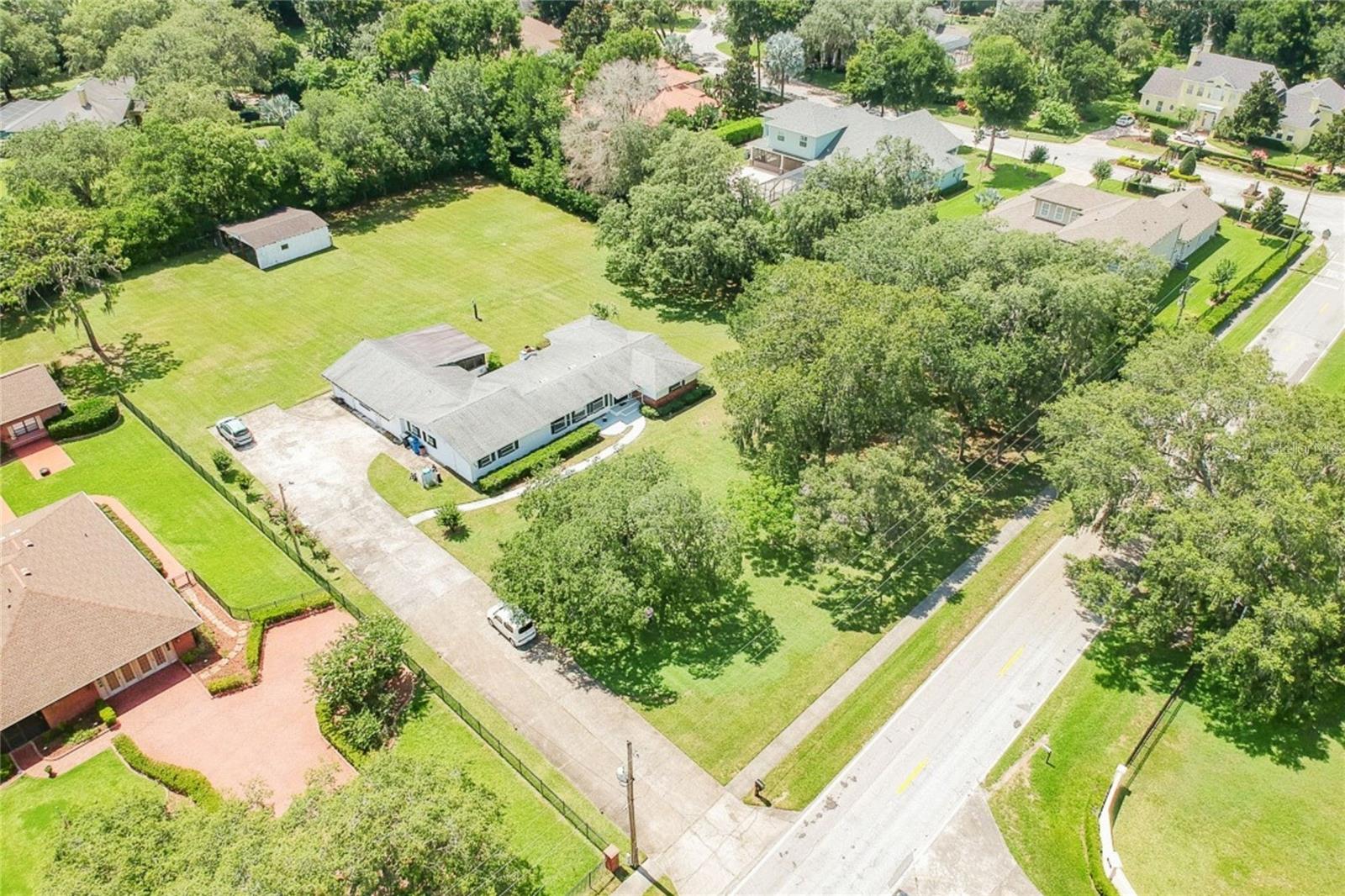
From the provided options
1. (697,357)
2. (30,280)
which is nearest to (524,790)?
(697,357)

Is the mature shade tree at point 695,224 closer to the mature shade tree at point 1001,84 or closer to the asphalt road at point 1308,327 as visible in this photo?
the asphalt road at point 1308,327

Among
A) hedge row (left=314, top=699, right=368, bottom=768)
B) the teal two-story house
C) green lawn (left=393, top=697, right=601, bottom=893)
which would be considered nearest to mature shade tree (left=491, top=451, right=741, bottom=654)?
green lawn (left=393, top=697, right=601, bottom=893)

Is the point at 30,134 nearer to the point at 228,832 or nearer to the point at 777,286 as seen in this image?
the point at 777,286

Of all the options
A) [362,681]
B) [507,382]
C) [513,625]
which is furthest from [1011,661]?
[507,382]

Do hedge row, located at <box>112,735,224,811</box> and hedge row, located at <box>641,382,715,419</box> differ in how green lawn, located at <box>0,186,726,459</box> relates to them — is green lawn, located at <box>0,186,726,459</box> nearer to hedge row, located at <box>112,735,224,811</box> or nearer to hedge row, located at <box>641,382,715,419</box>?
hedge row, located at <box>641,382,715,419</box>

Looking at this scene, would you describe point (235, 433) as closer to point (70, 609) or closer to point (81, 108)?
point (70, 609)

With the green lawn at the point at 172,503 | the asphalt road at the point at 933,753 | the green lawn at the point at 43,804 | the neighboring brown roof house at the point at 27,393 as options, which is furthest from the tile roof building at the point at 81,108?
the asphalt road at the point at 933,753
